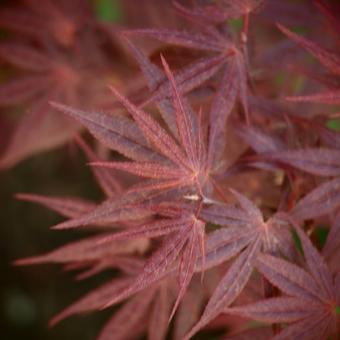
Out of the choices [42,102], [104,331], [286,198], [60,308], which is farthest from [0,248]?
[286,198]

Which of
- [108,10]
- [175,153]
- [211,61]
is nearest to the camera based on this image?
[175,153]

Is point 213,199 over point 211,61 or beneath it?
beneath

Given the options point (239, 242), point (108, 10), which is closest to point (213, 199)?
point (239, 242)

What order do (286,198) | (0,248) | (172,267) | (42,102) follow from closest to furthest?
(172,267) < (286,198) < (42,102) < (0,248)

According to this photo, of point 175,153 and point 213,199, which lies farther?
point 213,199

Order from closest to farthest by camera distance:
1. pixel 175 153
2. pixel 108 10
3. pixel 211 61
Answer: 1. pixel 175 153
2. pixel 211 61
3. pixel 108 10

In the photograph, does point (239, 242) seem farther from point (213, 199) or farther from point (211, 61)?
point (211, 61)

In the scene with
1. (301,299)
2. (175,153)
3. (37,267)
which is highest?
(175,153)

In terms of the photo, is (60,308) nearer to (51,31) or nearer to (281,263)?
(51,31)
